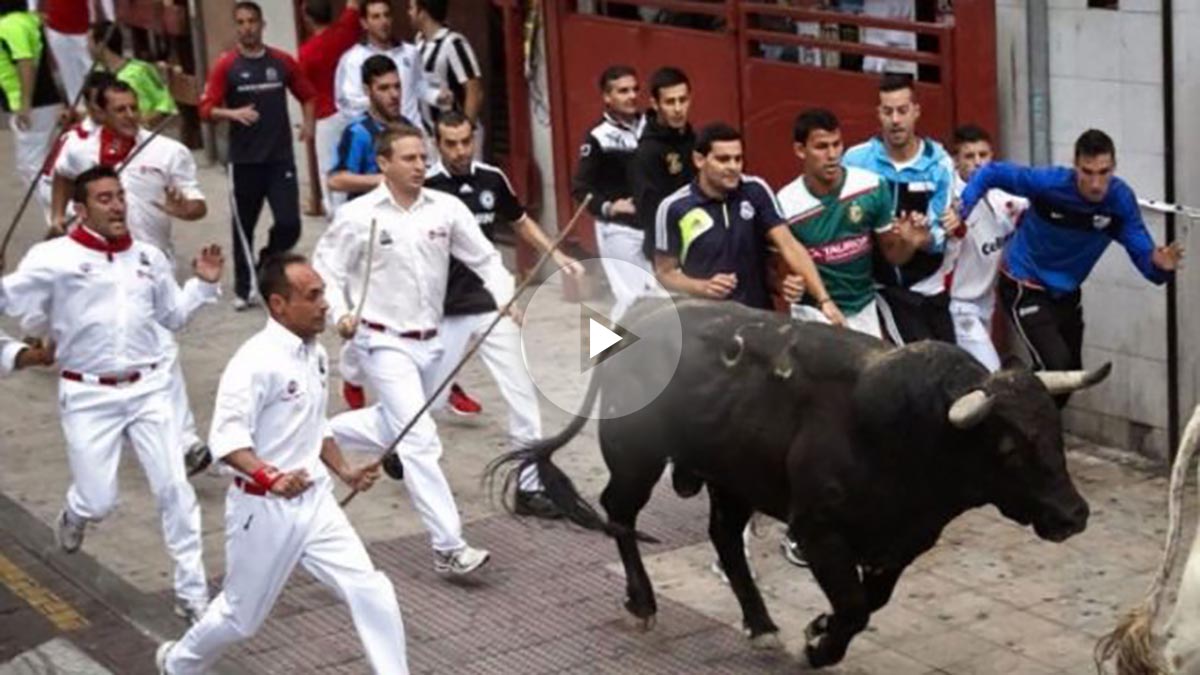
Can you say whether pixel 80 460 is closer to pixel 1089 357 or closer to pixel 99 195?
pixel 99 195

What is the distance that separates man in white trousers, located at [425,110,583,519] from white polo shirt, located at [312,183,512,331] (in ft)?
1.30

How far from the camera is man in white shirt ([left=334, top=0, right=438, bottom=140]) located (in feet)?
53.7

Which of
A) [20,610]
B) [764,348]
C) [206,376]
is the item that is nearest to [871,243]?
[764,348]

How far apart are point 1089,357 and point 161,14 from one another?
459 inches

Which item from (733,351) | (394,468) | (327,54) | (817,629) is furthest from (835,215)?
(327,54)

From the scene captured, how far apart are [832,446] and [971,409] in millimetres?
718

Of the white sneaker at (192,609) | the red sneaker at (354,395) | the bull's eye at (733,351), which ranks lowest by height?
the white sneaker at (192,609)

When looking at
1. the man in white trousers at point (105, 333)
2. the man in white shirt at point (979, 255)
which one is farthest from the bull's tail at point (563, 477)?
the man in white shirt at point (979, 255)

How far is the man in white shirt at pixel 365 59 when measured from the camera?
53.7 ft

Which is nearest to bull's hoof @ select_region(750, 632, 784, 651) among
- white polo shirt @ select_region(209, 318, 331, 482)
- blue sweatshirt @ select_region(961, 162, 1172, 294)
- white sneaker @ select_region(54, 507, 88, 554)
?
white polo shirt @ select_region(209, 318, 331, 482)

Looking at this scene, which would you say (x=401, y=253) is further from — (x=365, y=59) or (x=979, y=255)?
(x=365, y=59)

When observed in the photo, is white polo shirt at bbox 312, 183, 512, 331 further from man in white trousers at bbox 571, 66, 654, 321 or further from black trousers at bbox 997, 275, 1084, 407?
black trousers at bbox 997, 275, 1084, 407
